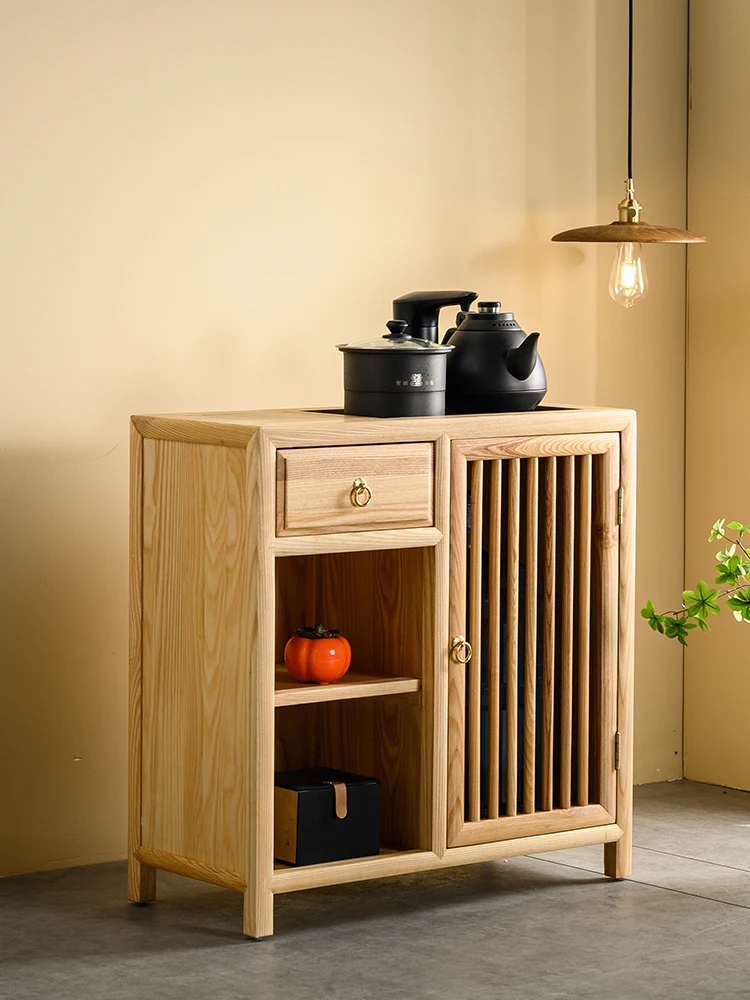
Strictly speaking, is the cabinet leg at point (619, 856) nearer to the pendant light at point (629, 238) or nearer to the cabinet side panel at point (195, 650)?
the cabinet side panel at point (195, 650)

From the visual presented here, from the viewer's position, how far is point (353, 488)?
3150 millimetres

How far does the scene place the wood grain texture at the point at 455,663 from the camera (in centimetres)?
329

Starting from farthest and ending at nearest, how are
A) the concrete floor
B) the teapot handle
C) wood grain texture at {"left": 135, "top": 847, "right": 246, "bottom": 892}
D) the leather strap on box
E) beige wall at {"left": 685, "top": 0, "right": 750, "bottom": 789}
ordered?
beige wall at {"left": 685, "top": 0, "right": 750, "bottom": 789} < the teapot handle < the leather strap on box < wood grain texture at {"left": 135, "top": 847, "right": 246, "bottom": 892} < the concrete floor

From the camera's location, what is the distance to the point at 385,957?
10.1 ft

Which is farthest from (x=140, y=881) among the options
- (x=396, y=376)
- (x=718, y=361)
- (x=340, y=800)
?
(x=718, y=361)

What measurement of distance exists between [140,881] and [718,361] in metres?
2.15

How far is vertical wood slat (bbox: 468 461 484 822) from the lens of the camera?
333 cm

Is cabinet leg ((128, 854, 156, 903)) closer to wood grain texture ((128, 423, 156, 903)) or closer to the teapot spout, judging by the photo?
wood grain texture ((128, 423, 156, 903))

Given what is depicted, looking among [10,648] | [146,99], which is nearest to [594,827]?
[10,648]

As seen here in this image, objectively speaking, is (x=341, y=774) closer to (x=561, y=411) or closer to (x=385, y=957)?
(x=385, y=957)

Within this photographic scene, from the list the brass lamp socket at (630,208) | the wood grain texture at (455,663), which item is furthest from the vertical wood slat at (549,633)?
the brass lamp socket at (630,208)

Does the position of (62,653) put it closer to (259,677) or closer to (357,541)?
(259,677)

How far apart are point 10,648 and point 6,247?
860 mm

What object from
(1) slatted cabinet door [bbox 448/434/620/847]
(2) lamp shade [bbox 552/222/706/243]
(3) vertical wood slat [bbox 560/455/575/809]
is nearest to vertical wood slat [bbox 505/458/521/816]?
(1) slatted cabinet door [bbox 448/434/620/847]
